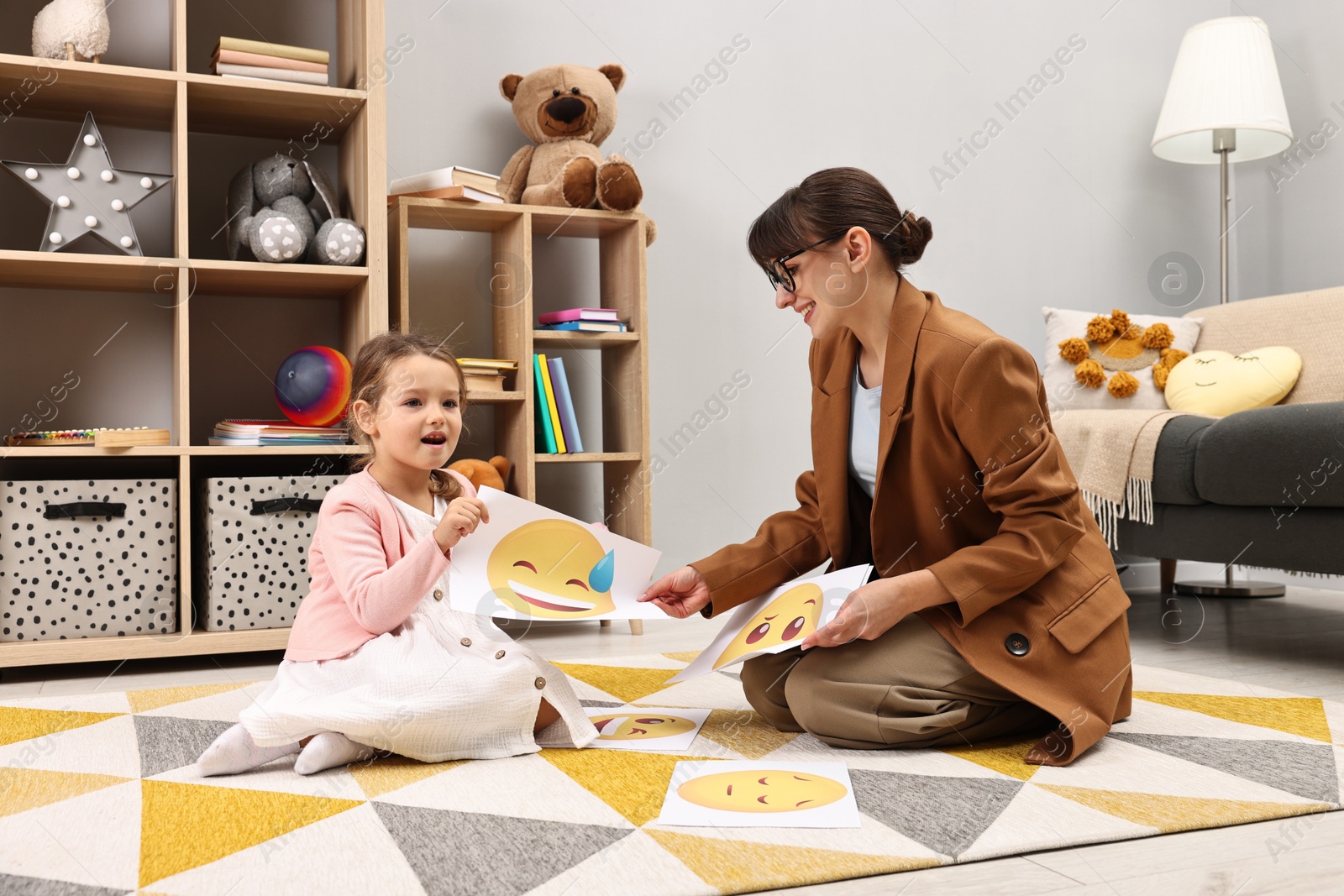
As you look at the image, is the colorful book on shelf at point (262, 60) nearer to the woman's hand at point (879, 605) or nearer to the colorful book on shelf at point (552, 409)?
the colorful book on shelf at point (552, 409)

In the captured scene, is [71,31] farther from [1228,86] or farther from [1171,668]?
[1228,86]

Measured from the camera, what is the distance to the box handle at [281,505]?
198cm

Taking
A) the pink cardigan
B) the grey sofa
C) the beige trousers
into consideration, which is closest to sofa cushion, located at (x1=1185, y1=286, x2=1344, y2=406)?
the grey sofa

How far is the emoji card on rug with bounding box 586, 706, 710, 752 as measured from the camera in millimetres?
1264

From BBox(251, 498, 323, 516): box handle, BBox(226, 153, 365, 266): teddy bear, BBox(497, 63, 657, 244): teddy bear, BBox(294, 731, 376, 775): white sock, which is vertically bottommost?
BBox(294, 731, 376, 775): white sock

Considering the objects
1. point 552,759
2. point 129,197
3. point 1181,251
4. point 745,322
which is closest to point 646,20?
point 745,322

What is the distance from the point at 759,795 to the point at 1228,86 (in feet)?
8.91

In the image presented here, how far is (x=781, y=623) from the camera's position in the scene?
1254 millimetres

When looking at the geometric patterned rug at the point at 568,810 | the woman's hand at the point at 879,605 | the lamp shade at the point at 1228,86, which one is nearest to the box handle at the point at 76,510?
the geometric patterned rug at the point at 568,810

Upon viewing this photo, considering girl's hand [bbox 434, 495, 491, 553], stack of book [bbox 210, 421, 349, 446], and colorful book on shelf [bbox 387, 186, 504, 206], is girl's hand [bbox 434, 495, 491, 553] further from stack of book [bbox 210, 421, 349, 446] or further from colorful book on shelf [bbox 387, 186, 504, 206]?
colorful book on shelf [bbox 387, 186, 504, 206]

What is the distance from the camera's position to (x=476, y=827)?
3.14 feet

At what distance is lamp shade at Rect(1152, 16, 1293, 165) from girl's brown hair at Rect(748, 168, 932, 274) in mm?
2068

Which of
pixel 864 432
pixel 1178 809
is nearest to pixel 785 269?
pixel 864 432

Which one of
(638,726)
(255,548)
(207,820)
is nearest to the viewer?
(207,820)
